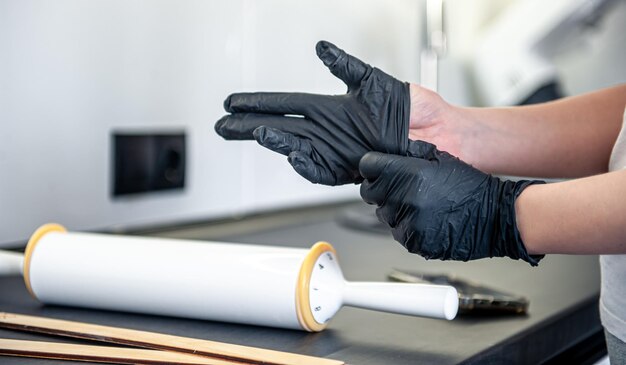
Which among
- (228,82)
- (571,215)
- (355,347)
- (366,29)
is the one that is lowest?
(355,347)

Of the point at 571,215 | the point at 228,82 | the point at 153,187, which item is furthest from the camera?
the point at 228,82

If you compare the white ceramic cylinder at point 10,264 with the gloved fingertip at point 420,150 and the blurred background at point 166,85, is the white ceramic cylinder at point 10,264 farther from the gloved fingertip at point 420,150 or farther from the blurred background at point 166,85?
the gloved fingertip at point 420,150

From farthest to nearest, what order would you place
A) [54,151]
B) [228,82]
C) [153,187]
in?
[228,82], [153,187], [54,151]

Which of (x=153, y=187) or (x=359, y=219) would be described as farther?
(x=359, y=219)

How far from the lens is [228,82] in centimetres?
140

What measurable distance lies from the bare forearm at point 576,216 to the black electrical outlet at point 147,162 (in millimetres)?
A: 702

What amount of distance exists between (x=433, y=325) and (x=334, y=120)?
234mm

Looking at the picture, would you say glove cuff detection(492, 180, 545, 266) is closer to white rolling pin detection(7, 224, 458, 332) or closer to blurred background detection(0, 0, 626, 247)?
Result: white rolling pin detection(7, 224, 458, 332)

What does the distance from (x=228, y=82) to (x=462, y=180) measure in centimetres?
79

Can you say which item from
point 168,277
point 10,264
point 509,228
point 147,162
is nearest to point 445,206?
point 509,228

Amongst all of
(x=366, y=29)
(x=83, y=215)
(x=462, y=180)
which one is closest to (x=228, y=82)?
(x=83, y=215)

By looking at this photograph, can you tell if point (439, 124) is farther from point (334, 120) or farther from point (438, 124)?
point (334, 120)

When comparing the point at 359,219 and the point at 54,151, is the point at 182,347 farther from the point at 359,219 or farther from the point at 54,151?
the point at 359,219

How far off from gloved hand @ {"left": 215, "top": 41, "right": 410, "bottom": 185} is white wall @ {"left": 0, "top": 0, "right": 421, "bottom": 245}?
432 millimetres
